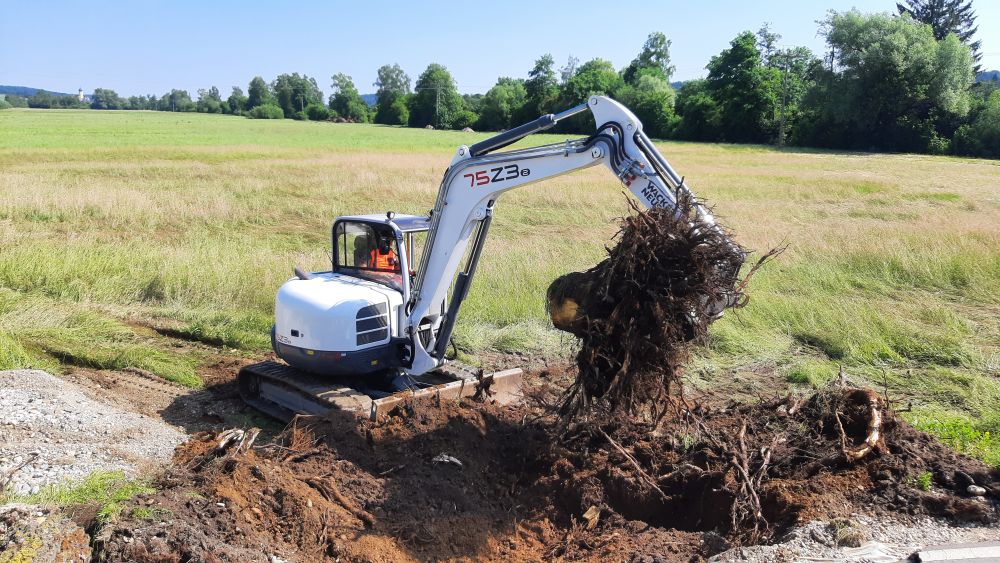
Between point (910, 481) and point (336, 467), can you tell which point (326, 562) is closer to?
point (336, 467)

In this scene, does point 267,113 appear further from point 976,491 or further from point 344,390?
point 976,491

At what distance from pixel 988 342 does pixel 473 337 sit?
747cm

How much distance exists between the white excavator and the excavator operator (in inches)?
0.4

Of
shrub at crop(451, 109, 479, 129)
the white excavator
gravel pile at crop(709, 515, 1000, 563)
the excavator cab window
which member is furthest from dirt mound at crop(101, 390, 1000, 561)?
shrub at crop(451, 109, 479, 129)

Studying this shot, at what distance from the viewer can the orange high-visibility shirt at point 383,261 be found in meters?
8.87

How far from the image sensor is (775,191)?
2850 centimetres

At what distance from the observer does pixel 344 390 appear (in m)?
8.27

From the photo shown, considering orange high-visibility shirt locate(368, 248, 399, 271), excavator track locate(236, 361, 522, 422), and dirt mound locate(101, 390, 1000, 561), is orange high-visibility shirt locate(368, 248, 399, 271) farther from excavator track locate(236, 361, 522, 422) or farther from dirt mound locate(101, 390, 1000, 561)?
dirt mound locate(101, 390, 1000, 561)

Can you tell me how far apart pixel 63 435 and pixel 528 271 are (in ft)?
27.2

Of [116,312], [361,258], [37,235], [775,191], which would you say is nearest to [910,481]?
[361,258]

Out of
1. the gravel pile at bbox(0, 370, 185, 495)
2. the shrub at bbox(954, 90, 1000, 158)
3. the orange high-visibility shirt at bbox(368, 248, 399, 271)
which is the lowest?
the gravel pile at bbox(0, 370, 185, 495)

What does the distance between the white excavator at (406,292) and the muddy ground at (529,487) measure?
0.87m

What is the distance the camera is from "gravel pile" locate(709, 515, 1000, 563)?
5.32 metres

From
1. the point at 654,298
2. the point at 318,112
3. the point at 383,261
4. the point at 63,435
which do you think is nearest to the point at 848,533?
the point at 654,298
